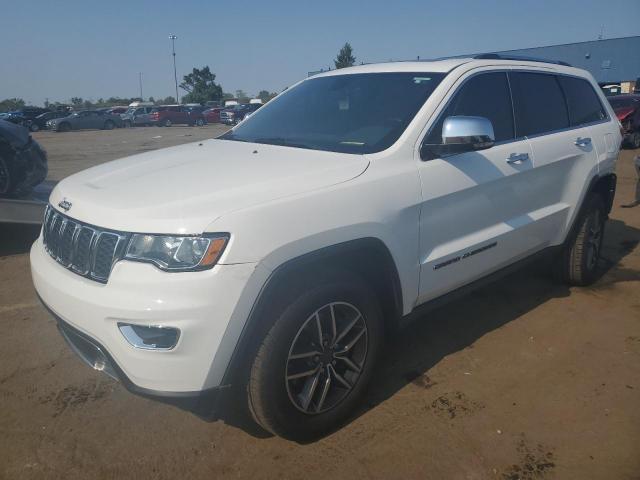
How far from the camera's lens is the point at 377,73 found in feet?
11.6

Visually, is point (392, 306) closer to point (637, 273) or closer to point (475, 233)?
point (475, 233)

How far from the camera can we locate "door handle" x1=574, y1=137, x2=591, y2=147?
4.10 meters

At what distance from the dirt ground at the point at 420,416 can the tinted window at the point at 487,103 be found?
1455mm

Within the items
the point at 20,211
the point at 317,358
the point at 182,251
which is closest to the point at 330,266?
the point at 317,358

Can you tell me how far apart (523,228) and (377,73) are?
4.81ft

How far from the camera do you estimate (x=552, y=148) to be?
3830mm

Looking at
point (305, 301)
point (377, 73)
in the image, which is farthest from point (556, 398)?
point (377, 73)

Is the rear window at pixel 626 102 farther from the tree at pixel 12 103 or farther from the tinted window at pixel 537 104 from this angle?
the tree at pixel 12 103

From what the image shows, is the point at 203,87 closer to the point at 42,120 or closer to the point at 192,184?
the point at 42,120

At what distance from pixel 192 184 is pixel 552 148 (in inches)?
107

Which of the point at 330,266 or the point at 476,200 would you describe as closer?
the point at 330,266

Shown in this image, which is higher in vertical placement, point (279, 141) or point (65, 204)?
point (279, 141)

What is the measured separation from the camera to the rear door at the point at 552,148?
3713 millimetres

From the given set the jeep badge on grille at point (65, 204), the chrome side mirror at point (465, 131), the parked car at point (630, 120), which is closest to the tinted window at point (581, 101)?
the chrome side mirror at point (465, 131)
